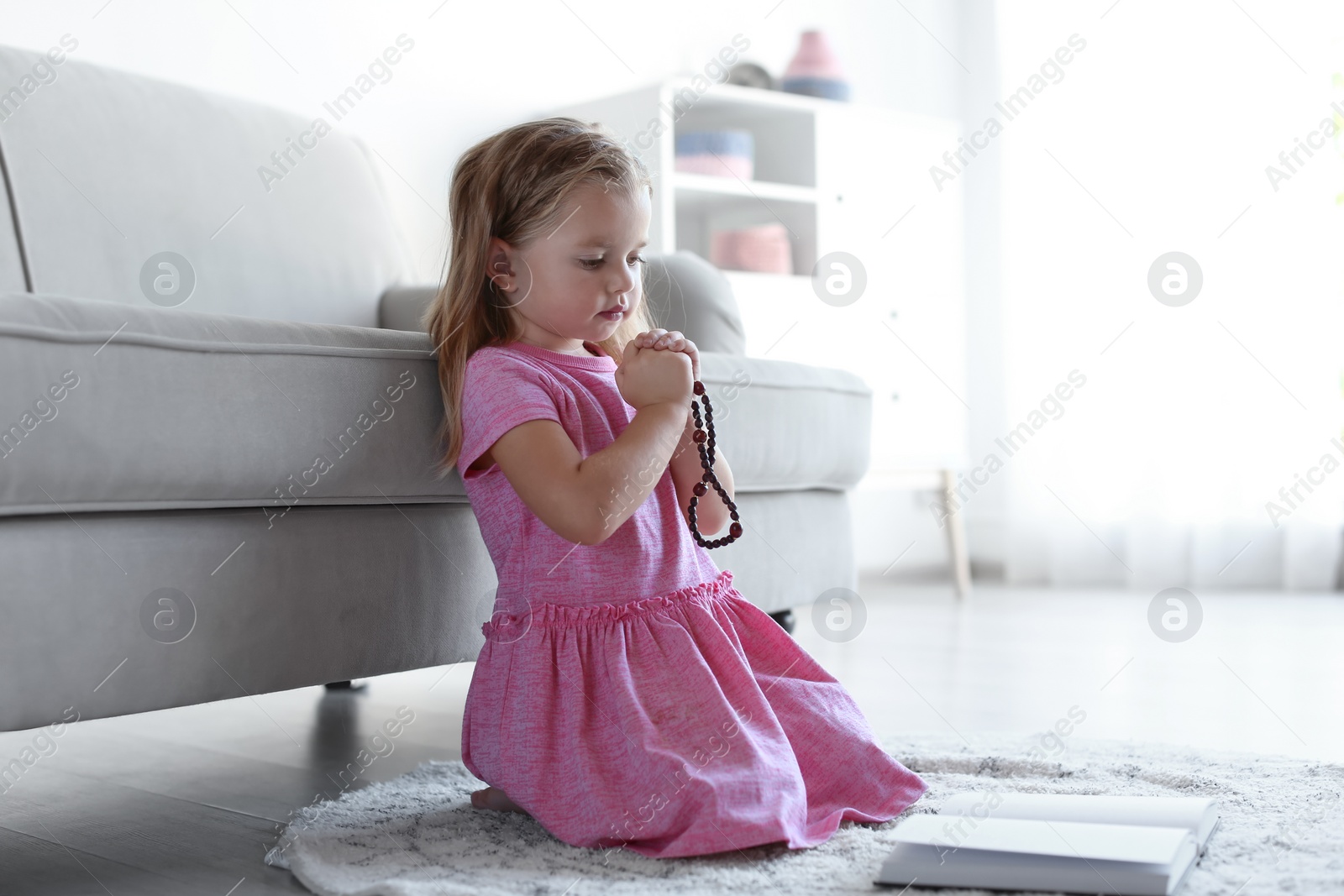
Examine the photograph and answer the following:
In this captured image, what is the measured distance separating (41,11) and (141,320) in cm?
137

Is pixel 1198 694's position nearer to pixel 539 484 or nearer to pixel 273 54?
pixel 539 484

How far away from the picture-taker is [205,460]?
38.9 inches

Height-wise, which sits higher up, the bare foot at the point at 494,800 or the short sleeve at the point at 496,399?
the short sleeve at the point at 496,399

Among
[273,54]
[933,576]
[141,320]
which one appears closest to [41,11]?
[273,54]

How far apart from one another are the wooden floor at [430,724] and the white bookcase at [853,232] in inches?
27.8

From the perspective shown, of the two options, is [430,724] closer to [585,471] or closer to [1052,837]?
[585,471]

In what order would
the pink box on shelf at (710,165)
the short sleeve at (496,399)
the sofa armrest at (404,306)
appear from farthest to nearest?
the pink box on shelf at (710,165) < the sofa armrest at (404,306) < the short sleeve at (496,399)

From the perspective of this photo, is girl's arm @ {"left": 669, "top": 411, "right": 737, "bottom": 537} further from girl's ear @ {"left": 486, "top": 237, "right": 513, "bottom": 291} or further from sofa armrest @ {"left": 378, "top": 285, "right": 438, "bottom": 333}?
sofa armrest @ {"left": 378, "top": 285, "right": 438, "bottom": 333}
